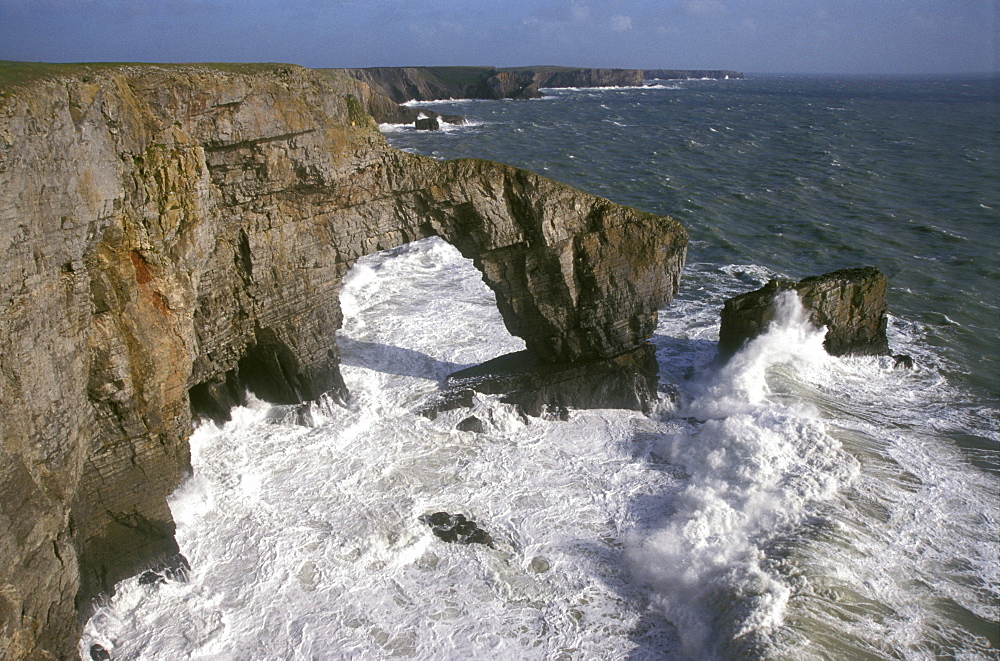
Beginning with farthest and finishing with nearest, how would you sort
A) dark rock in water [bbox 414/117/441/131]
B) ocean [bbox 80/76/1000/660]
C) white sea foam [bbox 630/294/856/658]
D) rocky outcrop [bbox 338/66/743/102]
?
rocky outcrop [bbox 338/66/743/102] < dark rock in water [bbox 414/117/441/131] < white sea foam [bbox 630/294/856/658] < ocean [bbox 80/76/1000/660]

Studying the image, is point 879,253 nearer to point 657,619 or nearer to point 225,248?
point 657,619

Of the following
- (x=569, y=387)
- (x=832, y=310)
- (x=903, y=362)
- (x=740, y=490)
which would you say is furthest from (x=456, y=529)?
(x=903, y=362)

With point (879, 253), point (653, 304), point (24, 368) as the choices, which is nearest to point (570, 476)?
point (653, 304)

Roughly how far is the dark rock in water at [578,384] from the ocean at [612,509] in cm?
41

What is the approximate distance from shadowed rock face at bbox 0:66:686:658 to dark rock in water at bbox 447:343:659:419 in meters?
0.39

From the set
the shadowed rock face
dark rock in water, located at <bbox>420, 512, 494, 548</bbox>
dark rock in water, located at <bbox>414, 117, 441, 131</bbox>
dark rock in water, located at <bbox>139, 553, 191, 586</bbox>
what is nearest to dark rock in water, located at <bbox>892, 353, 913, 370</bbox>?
the shadowed rock face

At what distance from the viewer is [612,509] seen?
508 inches

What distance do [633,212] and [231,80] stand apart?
8.84 meters

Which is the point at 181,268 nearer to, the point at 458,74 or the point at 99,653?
the point at 99,653

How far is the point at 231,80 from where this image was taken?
483 inches

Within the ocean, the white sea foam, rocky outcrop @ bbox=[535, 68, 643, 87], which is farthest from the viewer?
rocky outcrop @ bbox=[535, 68, 643, 87]

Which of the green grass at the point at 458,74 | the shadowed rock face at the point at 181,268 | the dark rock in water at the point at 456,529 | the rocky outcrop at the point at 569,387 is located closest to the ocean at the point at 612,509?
the dark rock in water at the point at 456,529

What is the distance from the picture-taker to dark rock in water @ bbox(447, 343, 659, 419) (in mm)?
15969

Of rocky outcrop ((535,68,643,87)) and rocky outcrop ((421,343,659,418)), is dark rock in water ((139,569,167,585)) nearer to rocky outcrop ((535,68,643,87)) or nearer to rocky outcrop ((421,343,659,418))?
rocky outcrop ((421,343,659,418))
